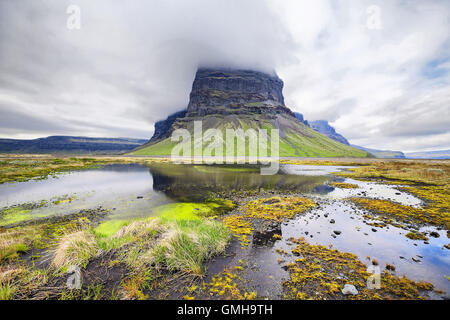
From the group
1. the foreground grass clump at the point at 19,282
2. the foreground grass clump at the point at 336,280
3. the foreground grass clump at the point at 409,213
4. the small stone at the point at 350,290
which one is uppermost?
the foreground grass clump at the point at 19,282

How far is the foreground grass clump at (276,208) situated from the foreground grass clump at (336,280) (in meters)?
5.37

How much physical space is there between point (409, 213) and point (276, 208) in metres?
12.4

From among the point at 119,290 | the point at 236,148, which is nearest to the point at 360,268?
the point at 119,290

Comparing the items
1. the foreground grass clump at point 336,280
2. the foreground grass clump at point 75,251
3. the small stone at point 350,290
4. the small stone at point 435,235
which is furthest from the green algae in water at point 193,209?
the small stone at point 435,235

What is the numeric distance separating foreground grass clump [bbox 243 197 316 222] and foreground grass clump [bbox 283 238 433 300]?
5.37m

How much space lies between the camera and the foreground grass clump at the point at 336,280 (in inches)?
251

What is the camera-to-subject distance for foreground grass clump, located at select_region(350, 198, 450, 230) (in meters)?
13.7

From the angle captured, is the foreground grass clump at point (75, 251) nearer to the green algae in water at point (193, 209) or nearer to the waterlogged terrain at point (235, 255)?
the waterlogged terrain at point (235, 255)

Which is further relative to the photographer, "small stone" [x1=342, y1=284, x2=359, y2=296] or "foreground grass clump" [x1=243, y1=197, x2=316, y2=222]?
"foreground grass clump" [x1=243, y1=197, x2=316, y2=222]

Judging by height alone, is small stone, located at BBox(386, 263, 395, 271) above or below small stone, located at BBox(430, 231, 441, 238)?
below

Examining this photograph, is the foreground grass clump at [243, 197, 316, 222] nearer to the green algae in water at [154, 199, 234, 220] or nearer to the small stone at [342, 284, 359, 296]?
the green algae in water at [154, 199, 234, 220]

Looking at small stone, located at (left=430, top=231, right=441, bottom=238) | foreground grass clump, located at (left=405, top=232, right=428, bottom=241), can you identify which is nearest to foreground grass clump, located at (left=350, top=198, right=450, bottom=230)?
small stone, located at (left=430, top=231, right=441, bottom=238)

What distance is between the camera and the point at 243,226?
12719 millimetres
